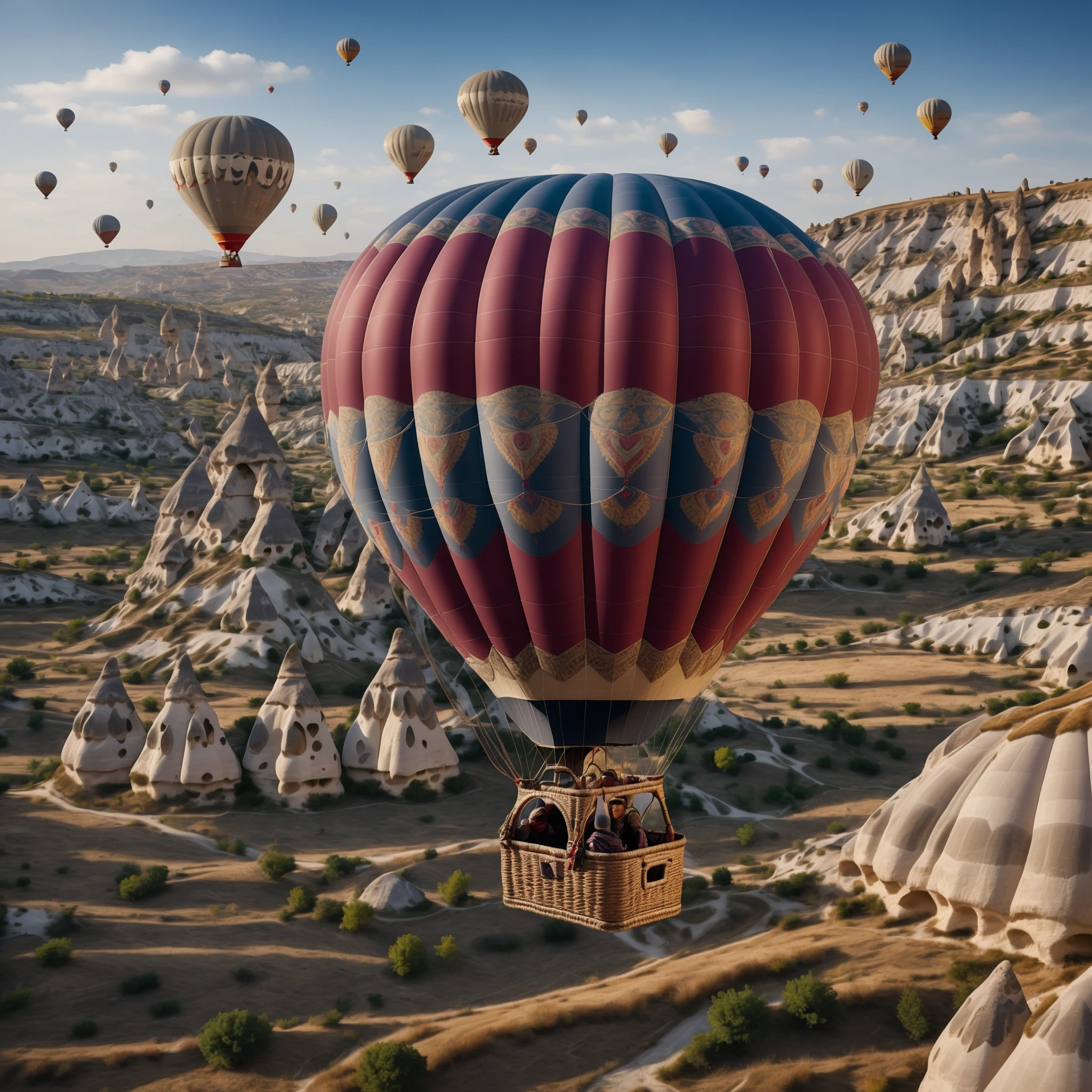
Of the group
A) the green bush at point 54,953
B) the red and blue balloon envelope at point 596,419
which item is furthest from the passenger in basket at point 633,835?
the green bush at point 54,953

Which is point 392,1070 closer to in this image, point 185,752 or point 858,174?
point 185,752

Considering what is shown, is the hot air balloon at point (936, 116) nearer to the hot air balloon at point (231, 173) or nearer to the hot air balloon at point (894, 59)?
the hot air balloon at point (894, 59)

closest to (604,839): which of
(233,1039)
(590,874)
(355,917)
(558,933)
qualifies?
(590,874)

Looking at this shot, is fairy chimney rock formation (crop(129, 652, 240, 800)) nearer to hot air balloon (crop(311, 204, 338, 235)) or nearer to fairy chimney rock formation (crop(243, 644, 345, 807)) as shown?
fairy chimney rock formation (crop(243, 644, 345, 807))

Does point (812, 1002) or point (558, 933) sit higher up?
point (812, 1002)

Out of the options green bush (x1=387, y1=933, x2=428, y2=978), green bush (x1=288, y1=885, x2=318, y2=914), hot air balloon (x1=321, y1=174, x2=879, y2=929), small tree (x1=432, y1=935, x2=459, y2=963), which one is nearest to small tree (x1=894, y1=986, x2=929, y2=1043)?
hot air balloon (x1=321, y1=174, x2=879, y2=929)
